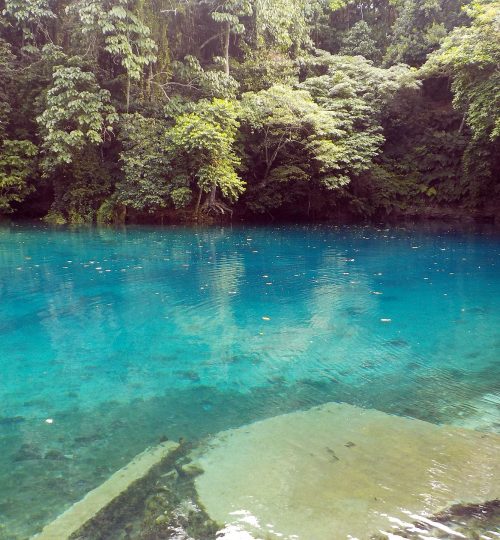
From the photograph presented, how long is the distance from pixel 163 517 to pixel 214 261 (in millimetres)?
7751

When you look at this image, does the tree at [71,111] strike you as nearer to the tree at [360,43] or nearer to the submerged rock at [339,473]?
the tree at [360,43]

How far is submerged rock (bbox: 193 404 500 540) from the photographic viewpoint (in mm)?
2254

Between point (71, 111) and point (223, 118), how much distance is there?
4978 mm

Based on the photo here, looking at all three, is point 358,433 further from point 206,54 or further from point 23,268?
point 206,54

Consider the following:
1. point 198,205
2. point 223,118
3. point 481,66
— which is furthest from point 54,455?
point 198,205

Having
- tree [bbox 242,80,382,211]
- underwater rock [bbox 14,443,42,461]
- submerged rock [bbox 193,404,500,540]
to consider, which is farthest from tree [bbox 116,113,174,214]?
submerged rock [bbox 193,404,500,540]

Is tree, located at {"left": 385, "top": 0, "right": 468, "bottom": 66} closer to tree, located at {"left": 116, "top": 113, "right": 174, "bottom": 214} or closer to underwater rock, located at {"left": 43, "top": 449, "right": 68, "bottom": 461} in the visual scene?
tree, located at {"left": 116, "top": 113, "right": 174, "bottom": 214}

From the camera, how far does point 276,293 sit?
23.7ft

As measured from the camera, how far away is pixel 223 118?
16062 millimetres

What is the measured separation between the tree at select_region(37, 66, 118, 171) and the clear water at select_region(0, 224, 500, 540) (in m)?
7.32

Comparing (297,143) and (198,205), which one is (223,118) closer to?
(297,143)

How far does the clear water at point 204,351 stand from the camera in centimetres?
311

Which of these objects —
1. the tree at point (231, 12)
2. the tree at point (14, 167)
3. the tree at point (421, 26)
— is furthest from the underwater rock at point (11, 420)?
the tree at point (421, 26)

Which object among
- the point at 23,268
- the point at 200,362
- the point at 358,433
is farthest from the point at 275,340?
the point at 23,268
